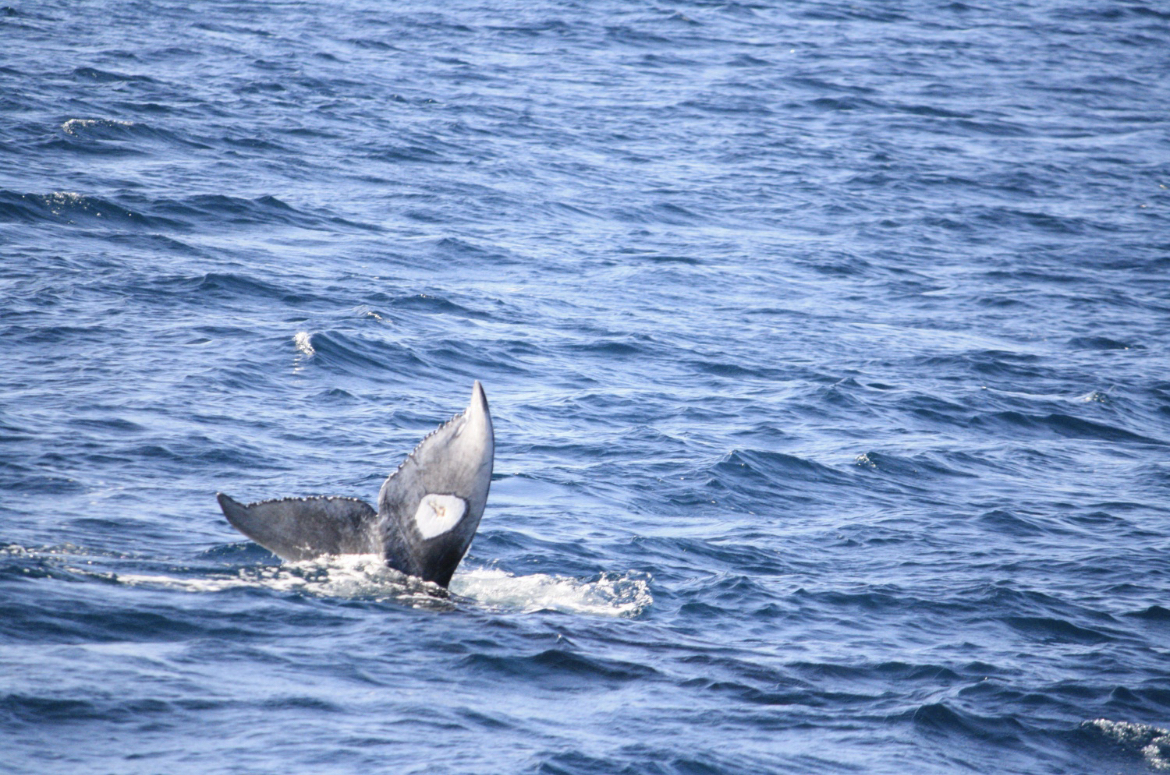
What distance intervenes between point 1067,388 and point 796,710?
968 cm

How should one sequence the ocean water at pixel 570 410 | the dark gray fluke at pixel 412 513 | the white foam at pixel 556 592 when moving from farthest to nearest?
the white foam at pixel 556 592 → the dark gray fluke at pixel 412 513 → the ocean water at pixel 570 410

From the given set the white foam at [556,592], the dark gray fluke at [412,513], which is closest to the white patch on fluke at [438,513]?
the dark gray fluke at [412,513]

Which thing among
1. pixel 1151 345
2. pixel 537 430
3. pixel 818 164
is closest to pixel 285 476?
pixel 537 430

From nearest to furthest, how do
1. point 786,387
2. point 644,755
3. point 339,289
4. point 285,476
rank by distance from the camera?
point 644,755, point 285,476, point 786,387, point 339,289

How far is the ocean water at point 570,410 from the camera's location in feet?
22.7

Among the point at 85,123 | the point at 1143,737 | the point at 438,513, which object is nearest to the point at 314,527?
the point at 438,513

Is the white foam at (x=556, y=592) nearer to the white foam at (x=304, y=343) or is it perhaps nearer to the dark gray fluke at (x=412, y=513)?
the dark gray fluke at (x=412, y=513)

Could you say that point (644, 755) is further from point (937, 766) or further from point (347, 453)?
point (347, 453)

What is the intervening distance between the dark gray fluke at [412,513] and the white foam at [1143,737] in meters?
3.81

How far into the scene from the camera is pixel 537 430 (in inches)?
499

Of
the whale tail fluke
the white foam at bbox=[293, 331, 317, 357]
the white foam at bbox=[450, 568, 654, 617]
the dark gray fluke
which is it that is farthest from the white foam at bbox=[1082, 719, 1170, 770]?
the white foam at bbox=[293, 331, 317, 357]

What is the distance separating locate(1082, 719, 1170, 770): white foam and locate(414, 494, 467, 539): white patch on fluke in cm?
385

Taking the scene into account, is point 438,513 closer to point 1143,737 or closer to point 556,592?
point 556,592

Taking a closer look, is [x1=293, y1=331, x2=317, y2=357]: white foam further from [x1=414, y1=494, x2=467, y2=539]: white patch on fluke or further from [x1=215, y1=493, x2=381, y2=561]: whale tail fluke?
[x1=414, y1=494, x2=467, y2=539]: white patch on fluke
